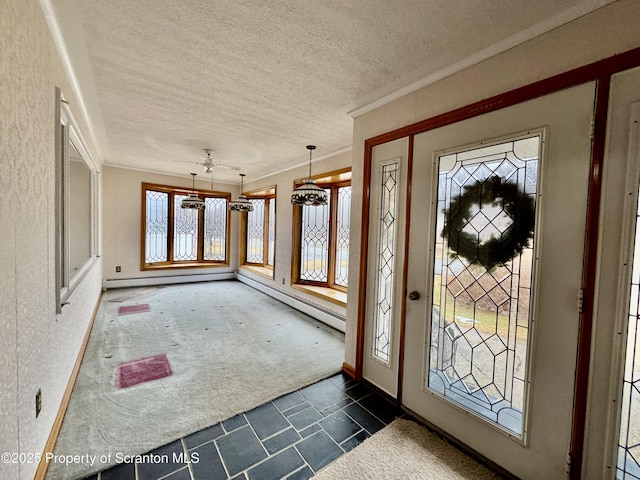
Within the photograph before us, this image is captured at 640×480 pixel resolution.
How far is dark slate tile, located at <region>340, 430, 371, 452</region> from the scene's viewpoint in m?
1.68

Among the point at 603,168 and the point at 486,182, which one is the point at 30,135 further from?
the point at 603,168

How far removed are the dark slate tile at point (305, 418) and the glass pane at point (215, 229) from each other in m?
5.28

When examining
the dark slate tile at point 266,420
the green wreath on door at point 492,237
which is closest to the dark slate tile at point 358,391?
the dark slate tile at point 266,420

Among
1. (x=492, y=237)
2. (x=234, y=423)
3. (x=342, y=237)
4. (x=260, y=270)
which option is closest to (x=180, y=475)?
(x=234, y=423)

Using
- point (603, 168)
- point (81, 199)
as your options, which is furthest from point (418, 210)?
point (81, 199)

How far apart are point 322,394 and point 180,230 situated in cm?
Answer: 532

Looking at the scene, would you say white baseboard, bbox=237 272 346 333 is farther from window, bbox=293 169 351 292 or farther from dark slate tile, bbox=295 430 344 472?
dark slate tile, bbox=295 430 344 472

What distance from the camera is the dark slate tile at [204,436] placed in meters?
1.66

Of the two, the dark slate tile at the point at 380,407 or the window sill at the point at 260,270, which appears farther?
the window sill at the point at 260,270

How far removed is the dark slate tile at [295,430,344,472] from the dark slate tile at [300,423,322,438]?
28mm

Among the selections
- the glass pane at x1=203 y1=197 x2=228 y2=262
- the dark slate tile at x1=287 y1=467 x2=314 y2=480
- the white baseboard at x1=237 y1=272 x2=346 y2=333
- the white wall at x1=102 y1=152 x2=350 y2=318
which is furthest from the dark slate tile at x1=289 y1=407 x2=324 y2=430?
the glass pane at x1=203 y1=197 x2=228 y2=262

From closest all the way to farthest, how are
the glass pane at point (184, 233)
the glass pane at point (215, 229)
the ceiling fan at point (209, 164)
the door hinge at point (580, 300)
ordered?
the door hinge at point (580, 300) → the ceiling fan at point (209, 164) → the glass pane at point (184, 233) → the glass pane at point (215, 229)

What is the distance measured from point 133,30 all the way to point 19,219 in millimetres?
1222

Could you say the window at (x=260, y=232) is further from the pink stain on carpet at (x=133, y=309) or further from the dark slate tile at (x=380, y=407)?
the dark slate tile at (x=380, y=407)
